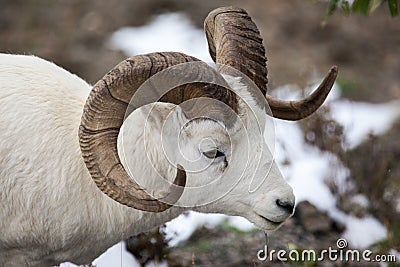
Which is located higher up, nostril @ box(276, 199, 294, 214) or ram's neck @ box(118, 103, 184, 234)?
ram's neck @ box(118, 103, 184, 234)

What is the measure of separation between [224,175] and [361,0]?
2.02m

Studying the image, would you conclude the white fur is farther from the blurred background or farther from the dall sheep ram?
the blurred background

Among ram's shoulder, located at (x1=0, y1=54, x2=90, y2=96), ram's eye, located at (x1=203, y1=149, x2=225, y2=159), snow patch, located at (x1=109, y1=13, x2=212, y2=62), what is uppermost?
snow patch, located at (x1=109, y1=13, x2=212, y2=62)

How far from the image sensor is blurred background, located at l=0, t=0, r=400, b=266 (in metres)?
7.04

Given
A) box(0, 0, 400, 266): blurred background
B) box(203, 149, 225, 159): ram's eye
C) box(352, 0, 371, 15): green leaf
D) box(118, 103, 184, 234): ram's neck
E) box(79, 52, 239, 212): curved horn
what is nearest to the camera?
box(79, 52, 239, 212): curved horn

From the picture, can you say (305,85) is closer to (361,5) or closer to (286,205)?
(361,5)

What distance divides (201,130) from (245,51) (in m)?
0.57

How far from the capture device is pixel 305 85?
9.81m

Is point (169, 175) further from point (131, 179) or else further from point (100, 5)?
point (100, 5)

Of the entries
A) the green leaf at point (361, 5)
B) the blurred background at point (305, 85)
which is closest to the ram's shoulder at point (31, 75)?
the blurred background at point (305, 85)

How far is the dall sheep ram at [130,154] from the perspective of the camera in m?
4.34

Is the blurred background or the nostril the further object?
the blurred background

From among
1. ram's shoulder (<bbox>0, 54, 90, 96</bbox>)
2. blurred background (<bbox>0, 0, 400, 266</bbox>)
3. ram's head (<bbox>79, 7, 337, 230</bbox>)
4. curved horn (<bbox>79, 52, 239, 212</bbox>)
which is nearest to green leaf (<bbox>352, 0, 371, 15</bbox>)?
ram's head (<bbox>79, 7, 337, 230</bbox>)

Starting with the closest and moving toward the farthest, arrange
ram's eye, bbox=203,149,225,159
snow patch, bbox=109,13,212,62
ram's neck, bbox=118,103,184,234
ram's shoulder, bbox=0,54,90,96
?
ram's eye, bbox=203,149,225,159 < ram's neck, bbox=118,103,184,234 < ram's shoulder, bbox=0,54,90,96 < snow patch, bbox=109,13,212,62
